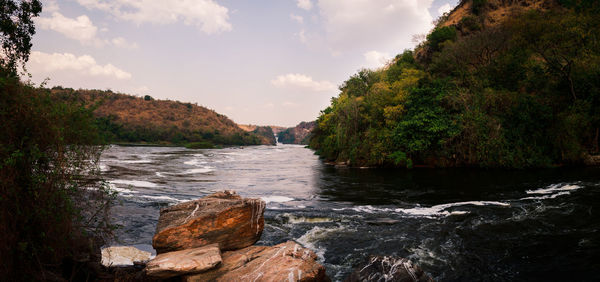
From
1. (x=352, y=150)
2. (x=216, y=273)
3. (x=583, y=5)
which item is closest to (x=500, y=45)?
(x=583, y=5)

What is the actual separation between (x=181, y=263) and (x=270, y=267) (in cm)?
174

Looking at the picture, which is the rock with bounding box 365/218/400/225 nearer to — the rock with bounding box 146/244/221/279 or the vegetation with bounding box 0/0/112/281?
the rock with bounding box 146/244/221/279

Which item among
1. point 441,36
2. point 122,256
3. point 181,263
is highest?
point 441,36

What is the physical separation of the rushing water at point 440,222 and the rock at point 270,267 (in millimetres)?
1974

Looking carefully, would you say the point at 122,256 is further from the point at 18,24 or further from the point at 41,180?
the point at 18,24

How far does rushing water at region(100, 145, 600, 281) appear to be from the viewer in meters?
8.18

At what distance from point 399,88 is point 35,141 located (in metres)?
35.4

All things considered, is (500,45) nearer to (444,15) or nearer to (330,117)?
(330,117)

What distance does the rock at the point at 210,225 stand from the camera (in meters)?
6.59

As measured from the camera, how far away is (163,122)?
443 ft

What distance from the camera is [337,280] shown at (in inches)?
290

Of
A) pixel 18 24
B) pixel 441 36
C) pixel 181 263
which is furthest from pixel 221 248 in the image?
pixel 441 36

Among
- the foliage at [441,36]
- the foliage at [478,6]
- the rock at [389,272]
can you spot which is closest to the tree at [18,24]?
the rock at [389,272]

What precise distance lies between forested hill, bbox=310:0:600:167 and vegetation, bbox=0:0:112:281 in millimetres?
29232
